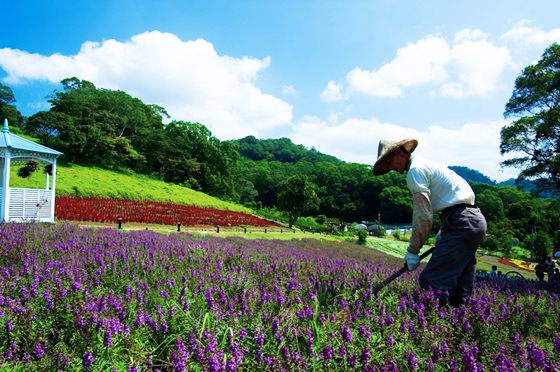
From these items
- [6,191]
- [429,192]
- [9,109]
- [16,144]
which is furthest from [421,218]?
[9,109]

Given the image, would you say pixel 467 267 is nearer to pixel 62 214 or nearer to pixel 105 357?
pixel 105 357

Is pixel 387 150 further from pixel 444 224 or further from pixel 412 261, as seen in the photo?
pixel 412 261

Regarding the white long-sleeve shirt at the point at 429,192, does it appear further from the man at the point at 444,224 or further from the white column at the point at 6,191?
the white column at the point at 6,191

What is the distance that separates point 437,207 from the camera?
388 cm

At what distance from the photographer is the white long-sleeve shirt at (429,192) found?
3.65m

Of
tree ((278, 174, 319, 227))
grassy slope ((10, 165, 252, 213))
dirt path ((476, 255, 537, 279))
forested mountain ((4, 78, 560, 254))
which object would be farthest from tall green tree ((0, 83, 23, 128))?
dirt path ((476, 255, 537, 279))

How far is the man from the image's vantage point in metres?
3.66

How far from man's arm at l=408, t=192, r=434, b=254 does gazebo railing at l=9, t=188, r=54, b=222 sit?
14119mm

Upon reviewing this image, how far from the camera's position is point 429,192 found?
3.72 m

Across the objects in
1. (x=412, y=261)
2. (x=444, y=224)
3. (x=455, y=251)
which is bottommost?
(x=412, y=261)

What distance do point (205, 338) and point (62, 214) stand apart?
60.5 ft

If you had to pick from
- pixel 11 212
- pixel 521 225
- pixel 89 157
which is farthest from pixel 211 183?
pixel 521 225

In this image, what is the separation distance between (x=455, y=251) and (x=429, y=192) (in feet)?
2.02

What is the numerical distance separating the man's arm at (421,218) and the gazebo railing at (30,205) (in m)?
14.1
